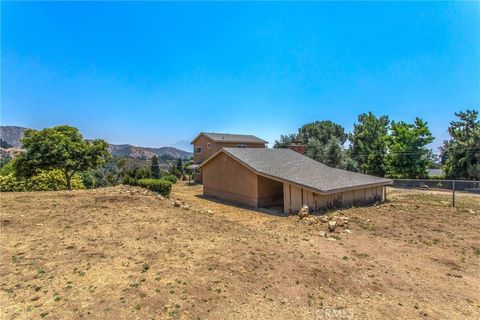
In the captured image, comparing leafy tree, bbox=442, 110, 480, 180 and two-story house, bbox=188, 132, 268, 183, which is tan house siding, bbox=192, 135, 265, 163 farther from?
leafy tree, bbox=442, 110, 480, 180

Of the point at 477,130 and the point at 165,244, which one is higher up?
the point at 477,130

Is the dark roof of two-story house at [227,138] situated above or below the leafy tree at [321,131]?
below

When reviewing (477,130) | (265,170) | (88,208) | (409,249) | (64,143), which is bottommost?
(409,249)

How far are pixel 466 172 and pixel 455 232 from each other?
22945mm

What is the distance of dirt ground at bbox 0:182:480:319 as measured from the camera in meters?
5.12

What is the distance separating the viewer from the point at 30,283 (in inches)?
222

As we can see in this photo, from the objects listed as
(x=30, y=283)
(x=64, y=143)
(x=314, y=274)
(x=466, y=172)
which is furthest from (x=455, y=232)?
(x=466, y=172)

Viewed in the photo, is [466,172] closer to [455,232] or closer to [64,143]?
[455,232]

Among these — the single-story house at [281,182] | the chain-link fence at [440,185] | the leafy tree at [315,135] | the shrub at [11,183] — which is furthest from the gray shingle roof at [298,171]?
the leafy tree at [315,135]

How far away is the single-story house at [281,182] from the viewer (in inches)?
582

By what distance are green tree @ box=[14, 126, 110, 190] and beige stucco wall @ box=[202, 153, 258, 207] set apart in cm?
825

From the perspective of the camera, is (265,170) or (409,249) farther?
(265,170)

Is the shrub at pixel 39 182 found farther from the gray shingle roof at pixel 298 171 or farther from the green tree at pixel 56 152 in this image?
the gray shingle roof at pixel 298 171

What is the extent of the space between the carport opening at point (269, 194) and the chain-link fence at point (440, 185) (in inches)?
688
